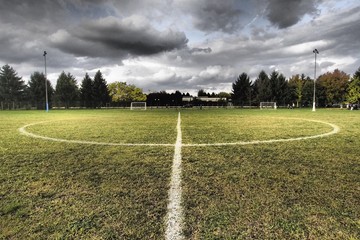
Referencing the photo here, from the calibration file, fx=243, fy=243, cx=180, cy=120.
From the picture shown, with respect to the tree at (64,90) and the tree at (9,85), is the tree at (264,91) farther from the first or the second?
the tree at (9,85)

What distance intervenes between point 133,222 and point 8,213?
132 cm

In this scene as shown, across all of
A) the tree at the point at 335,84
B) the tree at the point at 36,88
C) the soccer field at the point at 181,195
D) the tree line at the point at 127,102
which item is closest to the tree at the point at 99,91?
the tree line at the point at 127,102

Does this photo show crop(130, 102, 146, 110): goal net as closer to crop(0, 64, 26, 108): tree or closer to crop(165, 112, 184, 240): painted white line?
crop(0, 64, 26, 108): tree

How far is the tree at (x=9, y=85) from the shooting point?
6197 cm

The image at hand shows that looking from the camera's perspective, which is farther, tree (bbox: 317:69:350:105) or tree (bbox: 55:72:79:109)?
tree (bbox: 317:69:350:105)

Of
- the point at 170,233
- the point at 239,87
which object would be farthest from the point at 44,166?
the point at 239,87

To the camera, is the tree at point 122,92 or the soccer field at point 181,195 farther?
the tree at point 122,92

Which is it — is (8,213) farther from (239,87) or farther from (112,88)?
(112,88)

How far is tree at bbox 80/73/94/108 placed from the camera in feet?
225

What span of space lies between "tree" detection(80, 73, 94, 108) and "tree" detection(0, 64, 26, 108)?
15467 mm

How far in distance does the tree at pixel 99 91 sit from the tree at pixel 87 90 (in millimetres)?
898

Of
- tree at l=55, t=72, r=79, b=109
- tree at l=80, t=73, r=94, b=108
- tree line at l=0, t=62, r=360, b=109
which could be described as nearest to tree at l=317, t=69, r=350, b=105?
tree line at l=0, t=62, r=360, b=109

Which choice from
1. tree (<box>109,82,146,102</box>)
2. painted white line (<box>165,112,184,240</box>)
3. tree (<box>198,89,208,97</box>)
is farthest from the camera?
tree (<box>198,89,208,97</box>)

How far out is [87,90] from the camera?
225ft
